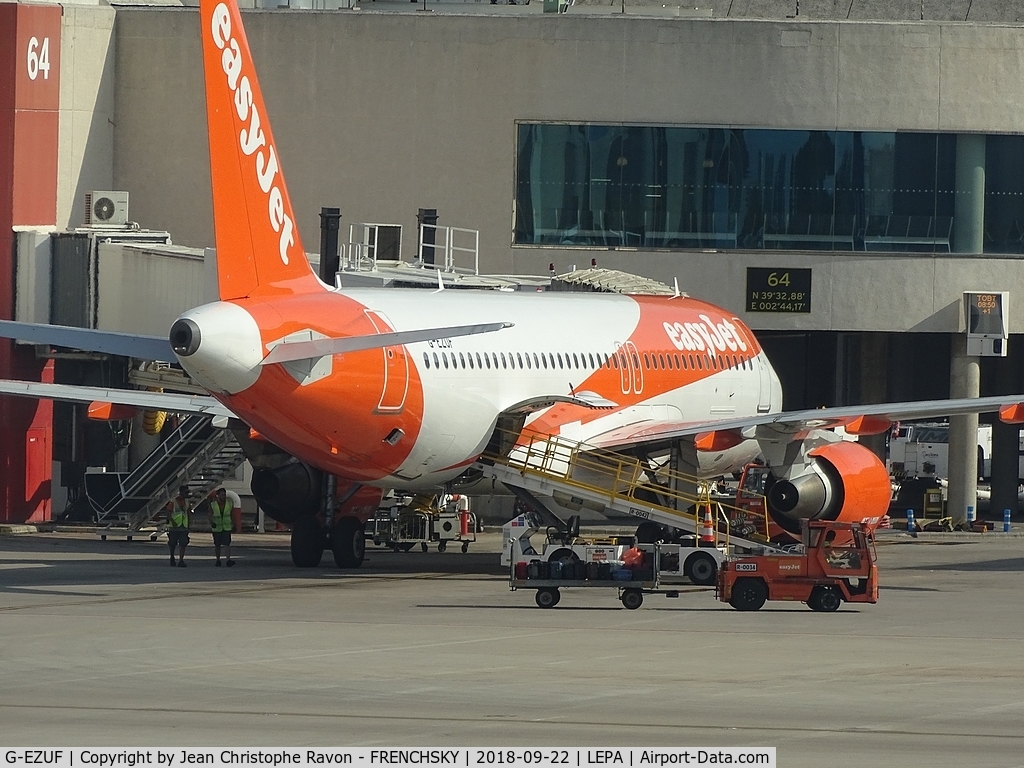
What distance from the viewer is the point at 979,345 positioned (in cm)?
4756

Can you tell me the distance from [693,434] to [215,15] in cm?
1126

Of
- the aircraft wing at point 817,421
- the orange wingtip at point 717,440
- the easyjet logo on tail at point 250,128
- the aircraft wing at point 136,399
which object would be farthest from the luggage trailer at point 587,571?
the aircraft wing at point 136,399

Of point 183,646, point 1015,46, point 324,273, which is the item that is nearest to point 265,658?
point 183,646

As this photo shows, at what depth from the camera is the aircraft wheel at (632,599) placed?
2661cm

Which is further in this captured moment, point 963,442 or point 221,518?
point 963,442

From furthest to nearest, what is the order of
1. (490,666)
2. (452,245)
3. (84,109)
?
(452,245), (84,109), (490,666)

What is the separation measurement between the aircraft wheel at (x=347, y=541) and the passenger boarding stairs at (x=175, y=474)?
371 inches

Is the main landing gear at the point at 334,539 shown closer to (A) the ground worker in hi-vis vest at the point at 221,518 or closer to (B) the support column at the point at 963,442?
(A) the ground worker in hi-vis vest at the point at 221,518

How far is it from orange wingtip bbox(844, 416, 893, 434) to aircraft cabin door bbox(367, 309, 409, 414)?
842 centimetres

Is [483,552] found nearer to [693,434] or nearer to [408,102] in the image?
[693,434]

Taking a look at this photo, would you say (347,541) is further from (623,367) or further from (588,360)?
(623,367)

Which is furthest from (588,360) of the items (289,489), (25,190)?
(25,190)

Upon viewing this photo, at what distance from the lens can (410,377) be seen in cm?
2938

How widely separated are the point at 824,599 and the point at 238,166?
34.4 feet
